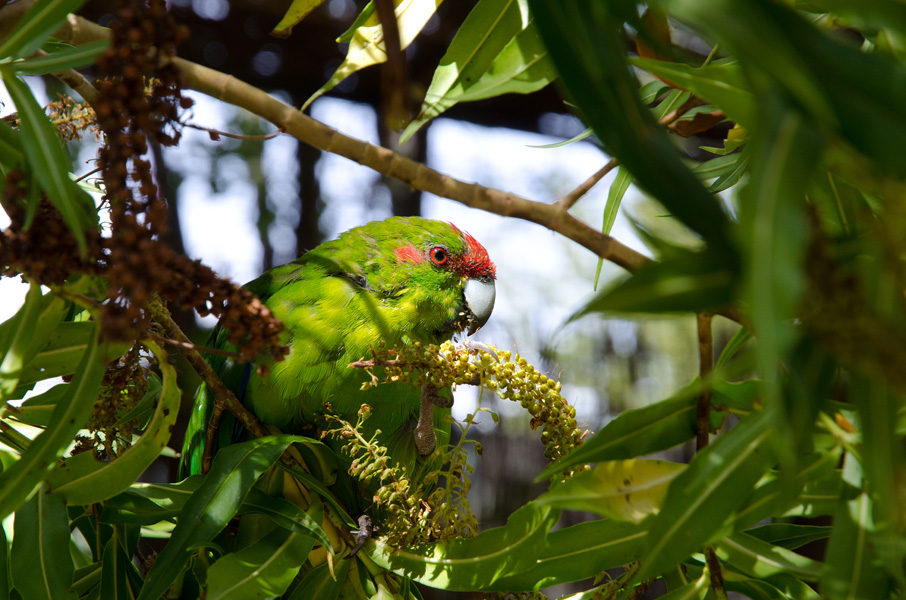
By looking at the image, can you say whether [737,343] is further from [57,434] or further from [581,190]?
[57,434]

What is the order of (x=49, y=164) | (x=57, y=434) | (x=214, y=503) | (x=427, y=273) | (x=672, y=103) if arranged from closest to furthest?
1. (x=49, y=164)
2. (x=57, y=434)
3. (x=214, y=503)
4. (x=672, y=103)
5. (x=427, y=273)

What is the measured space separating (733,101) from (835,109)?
0.68 feet

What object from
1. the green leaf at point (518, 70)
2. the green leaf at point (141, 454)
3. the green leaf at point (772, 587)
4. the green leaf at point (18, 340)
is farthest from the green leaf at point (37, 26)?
the green leaf at point (772, 587)

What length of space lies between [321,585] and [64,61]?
87cm

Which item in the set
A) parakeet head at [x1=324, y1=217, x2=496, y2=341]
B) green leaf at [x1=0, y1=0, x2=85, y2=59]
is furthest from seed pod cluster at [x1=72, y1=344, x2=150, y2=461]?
parakeet head at [x1=324, y1=217, x2=496, y2=341]

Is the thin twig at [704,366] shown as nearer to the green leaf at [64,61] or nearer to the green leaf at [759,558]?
the green leaf at [759,558]

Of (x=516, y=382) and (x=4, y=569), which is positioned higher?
(x=516, y=382)

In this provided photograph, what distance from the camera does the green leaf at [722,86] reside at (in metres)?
0.63

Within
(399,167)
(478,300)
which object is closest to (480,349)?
(399,167)

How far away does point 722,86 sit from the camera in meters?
0.65

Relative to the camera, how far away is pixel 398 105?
1.82 ft

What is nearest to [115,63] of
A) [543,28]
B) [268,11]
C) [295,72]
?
[543,28]

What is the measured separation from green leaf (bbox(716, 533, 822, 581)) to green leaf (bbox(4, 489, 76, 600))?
86 cm

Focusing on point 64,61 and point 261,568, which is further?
point 261,568
